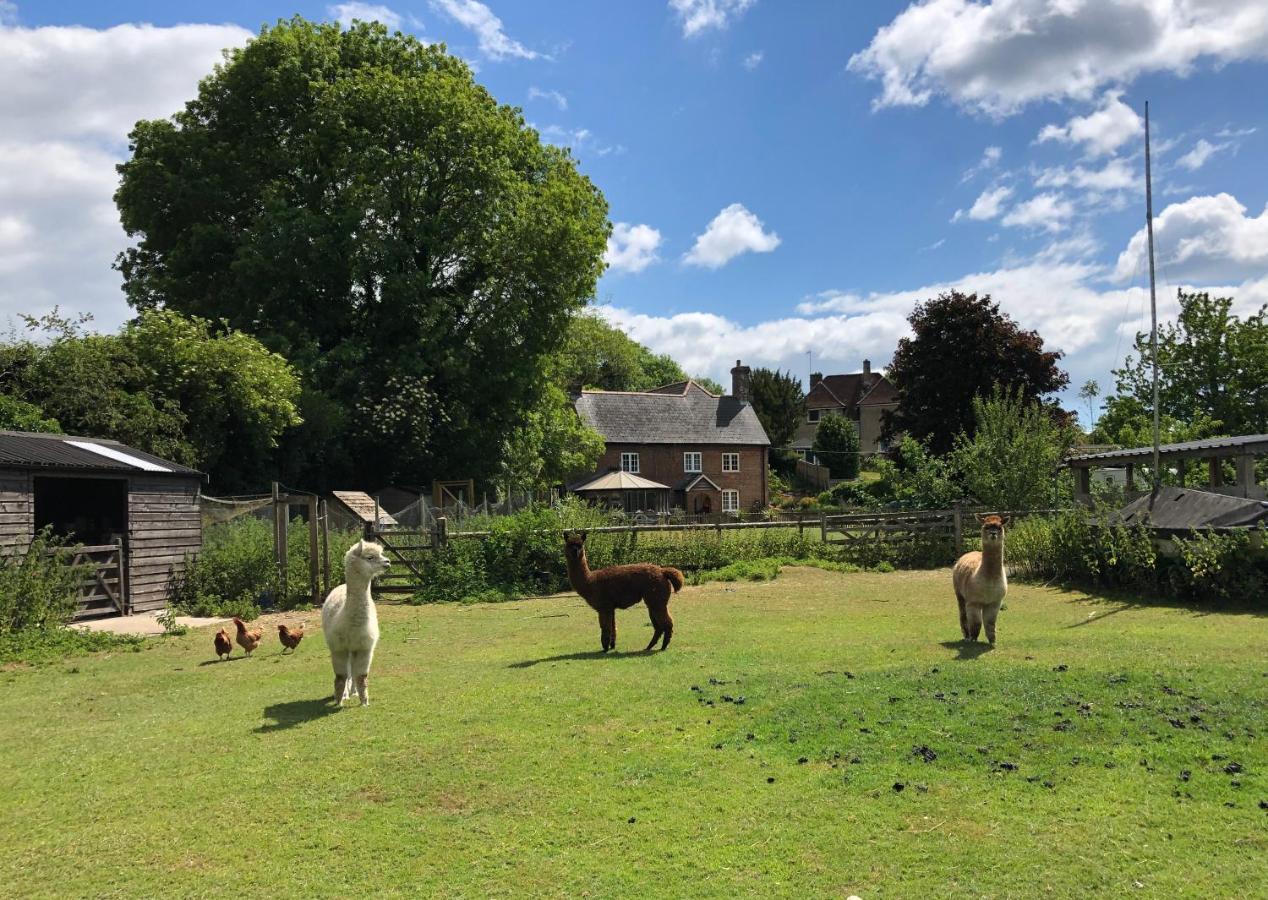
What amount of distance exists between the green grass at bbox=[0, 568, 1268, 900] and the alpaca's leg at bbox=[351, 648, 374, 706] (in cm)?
14

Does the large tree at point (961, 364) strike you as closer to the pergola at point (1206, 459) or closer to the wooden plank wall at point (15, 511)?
the pergola at point (1206, 459)

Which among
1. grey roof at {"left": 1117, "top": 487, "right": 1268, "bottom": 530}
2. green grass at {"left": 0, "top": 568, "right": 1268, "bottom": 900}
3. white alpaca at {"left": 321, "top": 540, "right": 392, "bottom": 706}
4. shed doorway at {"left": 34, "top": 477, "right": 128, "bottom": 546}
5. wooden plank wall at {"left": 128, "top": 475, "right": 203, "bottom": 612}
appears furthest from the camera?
shed doorway at {"left": 34, "top": 477, "right": 128, "bottom": 546}

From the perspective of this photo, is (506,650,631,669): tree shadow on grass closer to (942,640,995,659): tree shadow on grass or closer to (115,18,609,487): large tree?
(942,640,995,659): tree shadow on grass

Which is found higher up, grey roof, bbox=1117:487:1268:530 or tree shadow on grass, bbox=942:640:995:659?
grey roof, bbox=1117:487:1268:530

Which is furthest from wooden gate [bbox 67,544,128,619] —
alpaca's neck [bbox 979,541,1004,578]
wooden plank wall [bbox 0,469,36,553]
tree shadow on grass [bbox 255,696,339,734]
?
alpaca's neck [bbox 979,541,1004,578]

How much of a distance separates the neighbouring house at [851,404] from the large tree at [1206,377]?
3666cm

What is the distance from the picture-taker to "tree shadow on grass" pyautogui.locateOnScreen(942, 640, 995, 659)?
9789 mm

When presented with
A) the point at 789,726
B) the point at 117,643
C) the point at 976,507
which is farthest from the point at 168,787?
the point at 976,507

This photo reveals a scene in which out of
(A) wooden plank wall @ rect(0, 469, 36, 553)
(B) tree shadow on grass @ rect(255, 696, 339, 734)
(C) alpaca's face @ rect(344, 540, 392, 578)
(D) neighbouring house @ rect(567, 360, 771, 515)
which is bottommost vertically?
(B) tree shadow on grass @ rect(255, 696, 339, 734)

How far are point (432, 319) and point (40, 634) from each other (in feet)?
64.0

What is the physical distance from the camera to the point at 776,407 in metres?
72.9

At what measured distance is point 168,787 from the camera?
239 inches

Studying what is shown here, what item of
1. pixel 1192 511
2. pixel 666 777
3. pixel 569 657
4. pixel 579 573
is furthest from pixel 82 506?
pixel 1192 511

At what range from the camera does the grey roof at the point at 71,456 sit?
14109 millimetres
